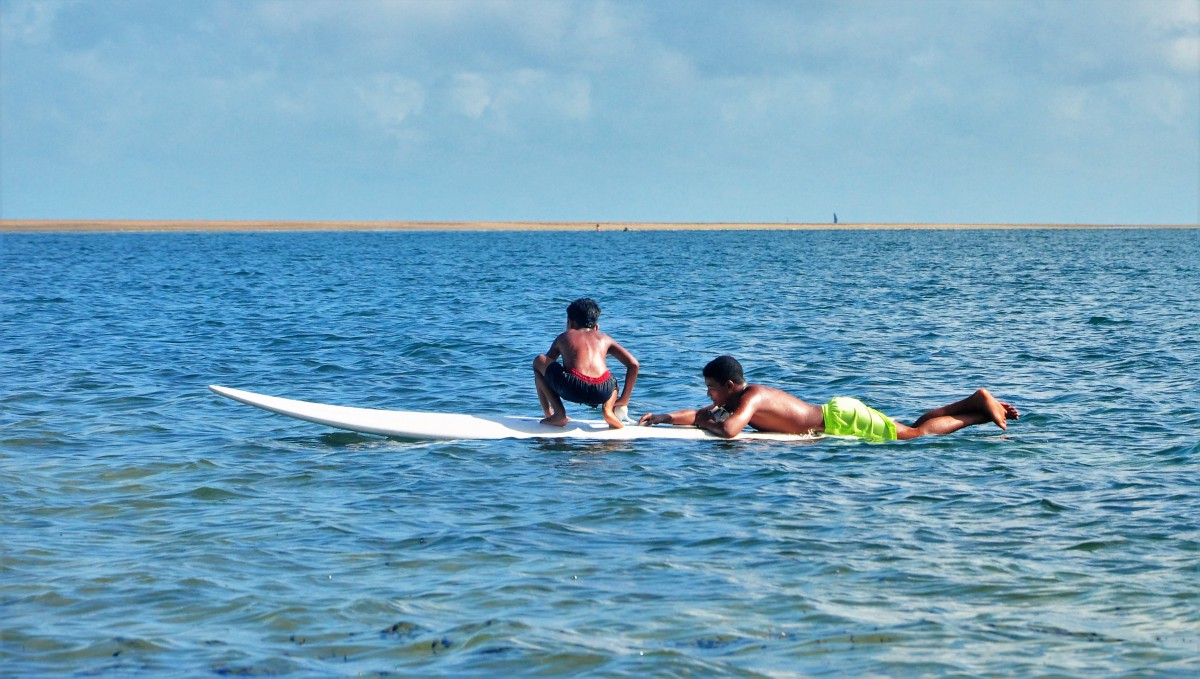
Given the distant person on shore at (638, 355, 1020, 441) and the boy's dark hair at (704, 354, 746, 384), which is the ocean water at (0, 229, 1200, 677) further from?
the boy's dark hair at (704, 354, 746, 384)

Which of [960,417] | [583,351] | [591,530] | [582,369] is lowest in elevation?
[591,530]

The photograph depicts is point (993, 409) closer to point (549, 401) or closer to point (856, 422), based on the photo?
point (856, 422)

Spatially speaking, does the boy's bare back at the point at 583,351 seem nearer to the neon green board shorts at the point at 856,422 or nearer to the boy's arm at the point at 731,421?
the boy's arm at the point at 731,421

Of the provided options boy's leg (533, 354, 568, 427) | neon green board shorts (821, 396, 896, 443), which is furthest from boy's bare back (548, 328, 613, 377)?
neon green board shorts (821, 396, 896, 443)

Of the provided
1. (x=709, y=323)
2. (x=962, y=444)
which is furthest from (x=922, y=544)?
(x=709, y=323)

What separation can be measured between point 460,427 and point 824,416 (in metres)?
4.19

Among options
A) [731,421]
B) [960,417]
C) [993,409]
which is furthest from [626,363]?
[993,409]

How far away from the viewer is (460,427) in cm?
1303

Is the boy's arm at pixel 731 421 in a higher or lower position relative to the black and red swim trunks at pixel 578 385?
lower

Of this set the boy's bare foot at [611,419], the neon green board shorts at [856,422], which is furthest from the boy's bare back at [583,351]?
the neon green board shorts at [856,422]

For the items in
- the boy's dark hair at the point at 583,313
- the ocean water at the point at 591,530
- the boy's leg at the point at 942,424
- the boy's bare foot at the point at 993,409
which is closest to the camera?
the ocean water at the point at 591,530

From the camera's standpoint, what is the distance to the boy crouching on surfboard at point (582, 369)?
12641 mm

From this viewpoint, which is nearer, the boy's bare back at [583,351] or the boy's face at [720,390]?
the boy's face at [720,390]

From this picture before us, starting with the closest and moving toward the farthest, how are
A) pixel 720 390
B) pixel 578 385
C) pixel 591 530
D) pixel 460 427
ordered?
1. pixel 591 530
2. pixel 720 390
3. pixel 578 385
4. pixel 460 427
